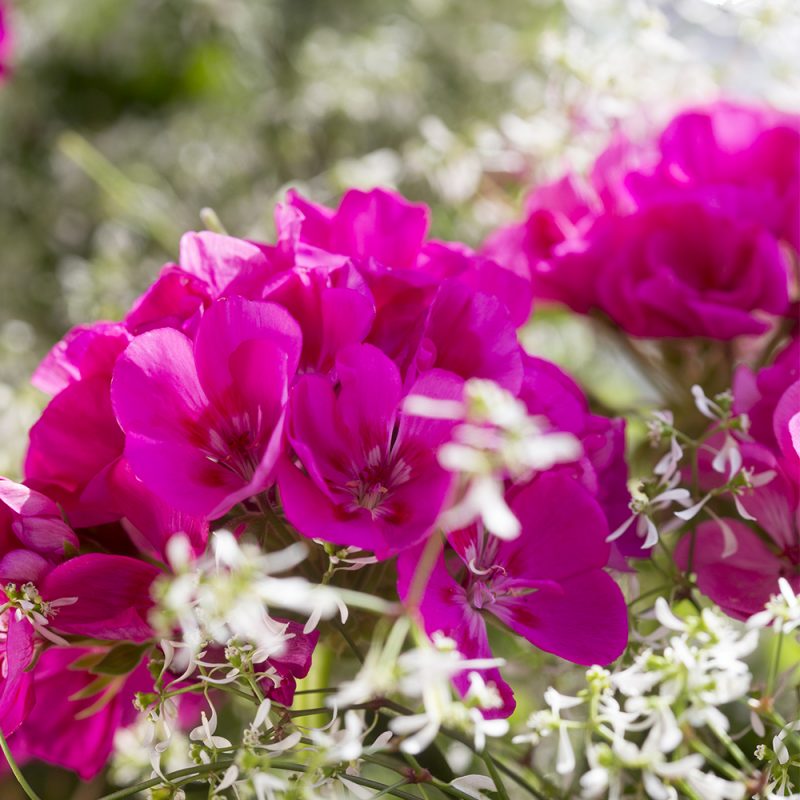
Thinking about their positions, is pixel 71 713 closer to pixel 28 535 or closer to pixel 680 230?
pixel 28 535

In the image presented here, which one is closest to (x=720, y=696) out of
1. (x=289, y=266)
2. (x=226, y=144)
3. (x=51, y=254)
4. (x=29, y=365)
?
(x=289, y=266)

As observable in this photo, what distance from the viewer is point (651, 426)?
324 millimetres

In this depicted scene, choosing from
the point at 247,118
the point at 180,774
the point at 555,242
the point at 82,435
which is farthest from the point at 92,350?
the point at 247,118

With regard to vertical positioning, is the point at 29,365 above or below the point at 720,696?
below

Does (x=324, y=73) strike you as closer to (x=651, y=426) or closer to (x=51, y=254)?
(x=51, y=254)

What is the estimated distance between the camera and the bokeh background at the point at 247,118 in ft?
2.09

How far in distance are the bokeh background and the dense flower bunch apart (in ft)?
0.91

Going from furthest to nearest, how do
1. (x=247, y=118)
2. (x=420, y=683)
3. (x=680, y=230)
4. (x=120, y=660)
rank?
(x=247, y=118) → (x=680, y=230) → (x=120, y=660) → (x=420, y=683)

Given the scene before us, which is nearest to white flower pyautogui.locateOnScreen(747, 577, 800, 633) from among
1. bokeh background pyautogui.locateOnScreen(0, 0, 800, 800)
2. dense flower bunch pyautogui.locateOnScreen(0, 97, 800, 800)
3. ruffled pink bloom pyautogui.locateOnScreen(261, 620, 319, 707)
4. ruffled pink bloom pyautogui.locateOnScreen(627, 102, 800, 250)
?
dense flower bunch pyautogui.locateOnScreen(0, 97, 800, 800)

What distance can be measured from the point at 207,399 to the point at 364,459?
0.05 metres

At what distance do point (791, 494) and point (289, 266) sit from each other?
17 cm

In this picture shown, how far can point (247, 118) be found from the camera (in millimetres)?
930

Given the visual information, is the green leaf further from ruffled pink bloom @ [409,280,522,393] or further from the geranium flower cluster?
ruffled pink bloom @ [409,280,522,393]

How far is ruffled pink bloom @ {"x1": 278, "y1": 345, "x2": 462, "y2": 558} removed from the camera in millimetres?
261
